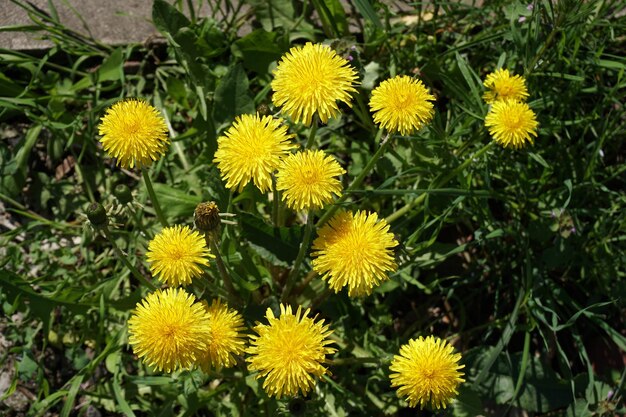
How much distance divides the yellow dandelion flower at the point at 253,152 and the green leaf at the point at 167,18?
3.22 ft

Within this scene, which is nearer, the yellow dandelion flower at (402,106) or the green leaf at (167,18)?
the yellow dandelion flower at (402,106)

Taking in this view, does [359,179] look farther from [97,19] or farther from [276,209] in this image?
[97,19]

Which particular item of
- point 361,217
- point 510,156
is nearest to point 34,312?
point 361,217

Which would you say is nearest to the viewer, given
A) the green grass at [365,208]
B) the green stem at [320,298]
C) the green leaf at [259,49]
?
the green stem at [320,298]

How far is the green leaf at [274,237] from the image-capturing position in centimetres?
215

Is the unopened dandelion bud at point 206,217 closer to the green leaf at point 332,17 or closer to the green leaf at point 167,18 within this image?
the green leaf at point 167,18

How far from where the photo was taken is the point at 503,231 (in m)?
2.45

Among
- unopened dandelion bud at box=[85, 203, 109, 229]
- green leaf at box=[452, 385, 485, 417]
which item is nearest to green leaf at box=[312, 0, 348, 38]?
unopened dandelion bud at box=[85, 203, 109, 229]

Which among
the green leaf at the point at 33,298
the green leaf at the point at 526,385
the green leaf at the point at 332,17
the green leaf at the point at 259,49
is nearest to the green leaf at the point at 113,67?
the green leaf at the point at 259,49

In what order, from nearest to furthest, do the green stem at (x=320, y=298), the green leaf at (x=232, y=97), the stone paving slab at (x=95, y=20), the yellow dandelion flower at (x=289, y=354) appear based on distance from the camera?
the yellow dandelion flower at (x=289, y=354) → the green stem at (x=320, y=298) → the green leaf at (x=232, y=97) → the stone paving slab at (x=95, y=20)

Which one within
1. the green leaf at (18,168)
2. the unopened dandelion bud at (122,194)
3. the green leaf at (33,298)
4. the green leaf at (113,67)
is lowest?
the green leaf at (33,298)

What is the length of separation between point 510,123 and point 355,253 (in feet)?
2.50

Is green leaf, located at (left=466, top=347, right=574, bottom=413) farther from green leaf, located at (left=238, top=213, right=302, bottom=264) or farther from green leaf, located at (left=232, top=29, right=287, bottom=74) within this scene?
green leaf, located at (left=232, top=29, right=287, bottom=74)

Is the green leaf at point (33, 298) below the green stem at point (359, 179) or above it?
below
